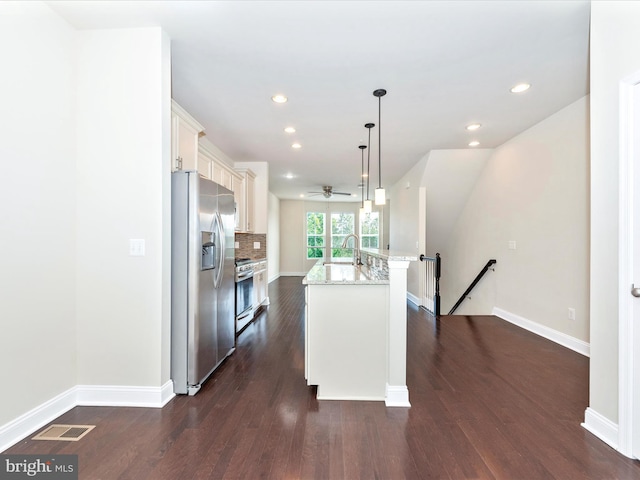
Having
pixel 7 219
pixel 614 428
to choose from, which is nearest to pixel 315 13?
pixel 7 219

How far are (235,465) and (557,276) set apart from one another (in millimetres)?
3959

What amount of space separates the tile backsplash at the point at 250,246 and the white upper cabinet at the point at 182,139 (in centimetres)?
255

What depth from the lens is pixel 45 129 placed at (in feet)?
6.46

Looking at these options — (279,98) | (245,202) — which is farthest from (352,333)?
(245,202)

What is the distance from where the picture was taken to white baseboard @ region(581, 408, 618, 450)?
1773 millimetres

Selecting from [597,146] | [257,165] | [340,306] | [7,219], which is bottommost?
[340,306]

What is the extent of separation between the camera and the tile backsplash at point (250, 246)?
5660mm

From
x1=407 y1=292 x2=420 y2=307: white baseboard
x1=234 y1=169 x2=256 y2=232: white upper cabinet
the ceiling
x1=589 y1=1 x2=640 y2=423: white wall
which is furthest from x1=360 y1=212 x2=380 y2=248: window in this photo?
x1=589 y1=1 x2=640 y2=423: white wall

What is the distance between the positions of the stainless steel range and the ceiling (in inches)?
73.7

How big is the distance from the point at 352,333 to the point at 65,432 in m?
1.99

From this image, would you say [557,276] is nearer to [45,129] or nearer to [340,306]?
[340,306]

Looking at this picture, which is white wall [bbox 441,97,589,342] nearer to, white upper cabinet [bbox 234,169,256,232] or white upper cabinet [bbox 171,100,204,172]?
white upper cabinet [bbox 234,169,256,232]

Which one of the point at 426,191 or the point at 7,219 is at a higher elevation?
the point at 426,191

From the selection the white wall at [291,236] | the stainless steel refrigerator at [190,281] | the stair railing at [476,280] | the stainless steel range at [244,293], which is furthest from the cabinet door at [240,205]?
the white wall at [291,236]
